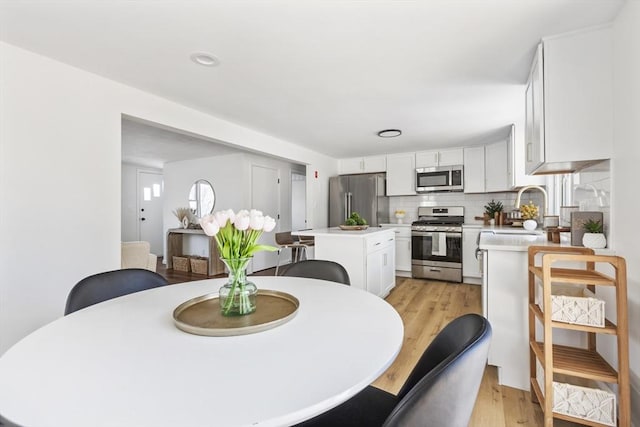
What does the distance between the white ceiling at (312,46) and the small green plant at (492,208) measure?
1.96 m

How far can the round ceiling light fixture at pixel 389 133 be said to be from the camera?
150 inches

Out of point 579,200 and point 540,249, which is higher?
point 579,200

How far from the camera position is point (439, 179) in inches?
195

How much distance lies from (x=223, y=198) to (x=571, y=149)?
507cm

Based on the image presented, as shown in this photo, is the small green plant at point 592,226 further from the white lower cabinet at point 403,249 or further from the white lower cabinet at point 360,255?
the white lower cabinet at point 403,249

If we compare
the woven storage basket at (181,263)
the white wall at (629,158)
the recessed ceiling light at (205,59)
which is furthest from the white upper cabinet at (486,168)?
the woven storage basket at (181,263)

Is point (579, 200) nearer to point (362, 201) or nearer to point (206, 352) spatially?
point (206, 352)

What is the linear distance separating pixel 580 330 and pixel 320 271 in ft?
4.41

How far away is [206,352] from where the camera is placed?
0.79 meters

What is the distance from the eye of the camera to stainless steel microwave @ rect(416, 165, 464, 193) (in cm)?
481

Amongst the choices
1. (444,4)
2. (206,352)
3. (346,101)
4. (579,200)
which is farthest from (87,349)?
(579,200)

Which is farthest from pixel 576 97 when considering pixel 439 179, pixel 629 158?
pixel 439 179

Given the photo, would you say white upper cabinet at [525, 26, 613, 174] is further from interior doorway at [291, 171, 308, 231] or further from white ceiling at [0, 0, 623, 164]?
interior doorway at [291, 171, 308, 231]

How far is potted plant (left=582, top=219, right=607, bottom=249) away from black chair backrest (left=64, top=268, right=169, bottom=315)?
2428 mm
